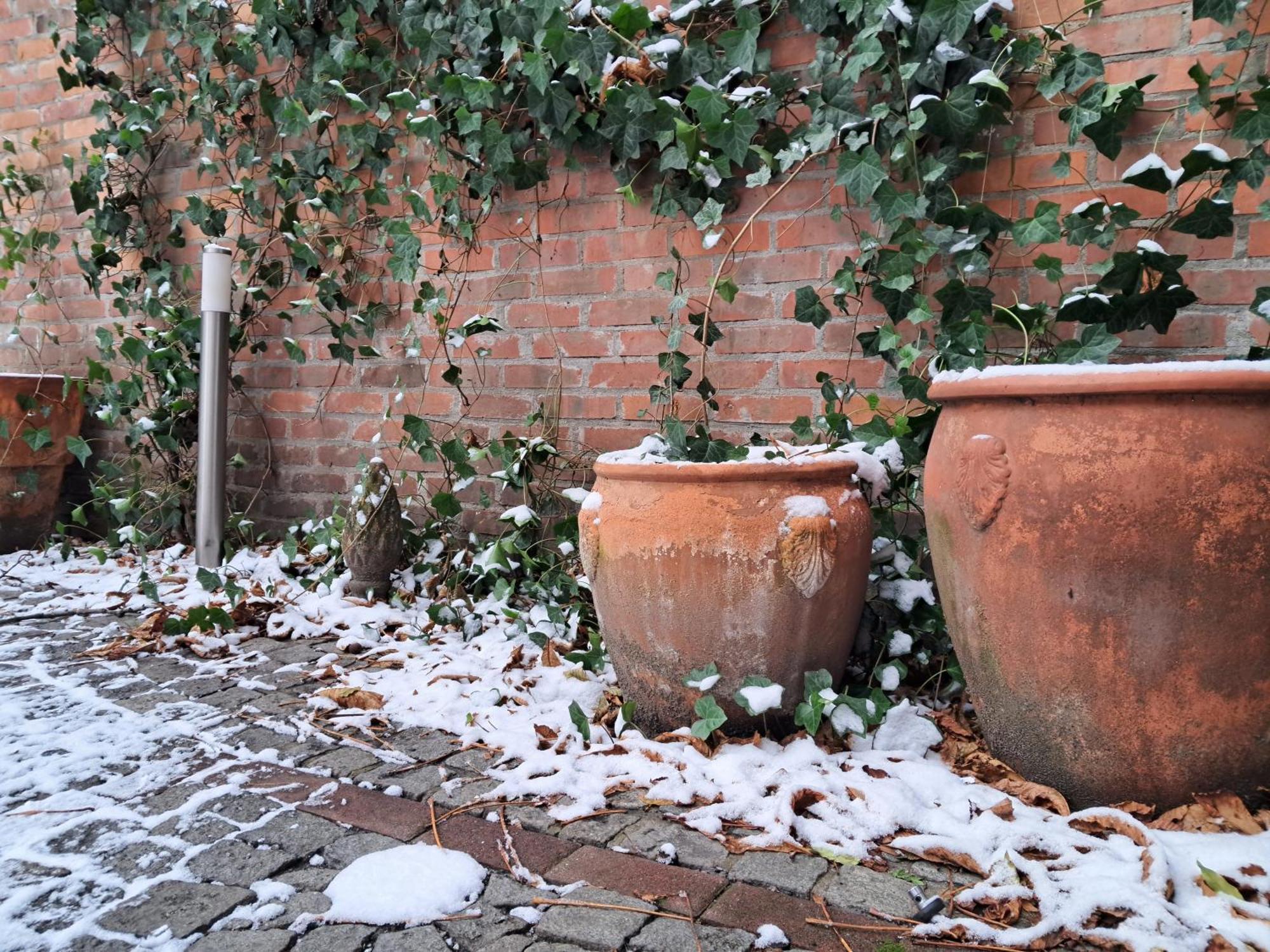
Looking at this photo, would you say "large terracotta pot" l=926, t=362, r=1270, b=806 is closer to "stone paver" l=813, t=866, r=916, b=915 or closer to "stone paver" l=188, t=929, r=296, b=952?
"stone paver" l=813, t=866, r=916, b=915

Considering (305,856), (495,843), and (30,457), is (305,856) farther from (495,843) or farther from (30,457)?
(30,457)

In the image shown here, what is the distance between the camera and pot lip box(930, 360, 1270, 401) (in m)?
1.29

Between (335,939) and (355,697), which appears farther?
(355,697)

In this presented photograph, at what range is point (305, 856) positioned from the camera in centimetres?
131

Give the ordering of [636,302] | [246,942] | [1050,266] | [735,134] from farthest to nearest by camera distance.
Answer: [636,302], [735,134], [1050,266], [246,942]

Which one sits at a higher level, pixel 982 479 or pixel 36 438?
pixel 982 479

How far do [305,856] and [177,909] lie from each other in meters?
0.18

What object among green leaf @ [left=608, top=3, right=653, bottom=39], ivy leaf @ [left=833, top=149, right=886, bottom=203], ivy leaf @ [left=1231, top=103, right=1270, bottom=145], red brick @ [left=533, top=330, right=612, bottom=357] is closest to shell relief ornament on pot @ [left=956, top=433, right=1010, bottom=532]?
ivy leaf @ [left=833, top=149, right=886, bottom=203]

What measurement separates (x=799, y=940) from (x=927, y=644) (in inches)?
39.7

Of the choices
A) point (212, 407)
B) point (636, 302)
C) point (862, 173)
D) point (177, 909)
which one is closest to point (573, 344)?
point (636, 302)

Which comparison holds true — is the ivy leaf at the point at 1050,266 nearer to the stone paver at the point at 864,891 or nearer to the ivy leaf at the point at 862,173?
the ivy leaf at the point at 862,173

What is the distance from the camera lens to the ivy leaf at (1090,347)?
5.61ft

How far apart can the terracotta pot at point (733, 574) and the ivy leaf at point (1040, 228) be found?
2.15ft

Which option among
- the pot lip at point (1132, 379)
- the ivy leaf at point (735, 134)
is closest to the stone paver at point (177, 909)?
the pot lip at point (1132, 379)
